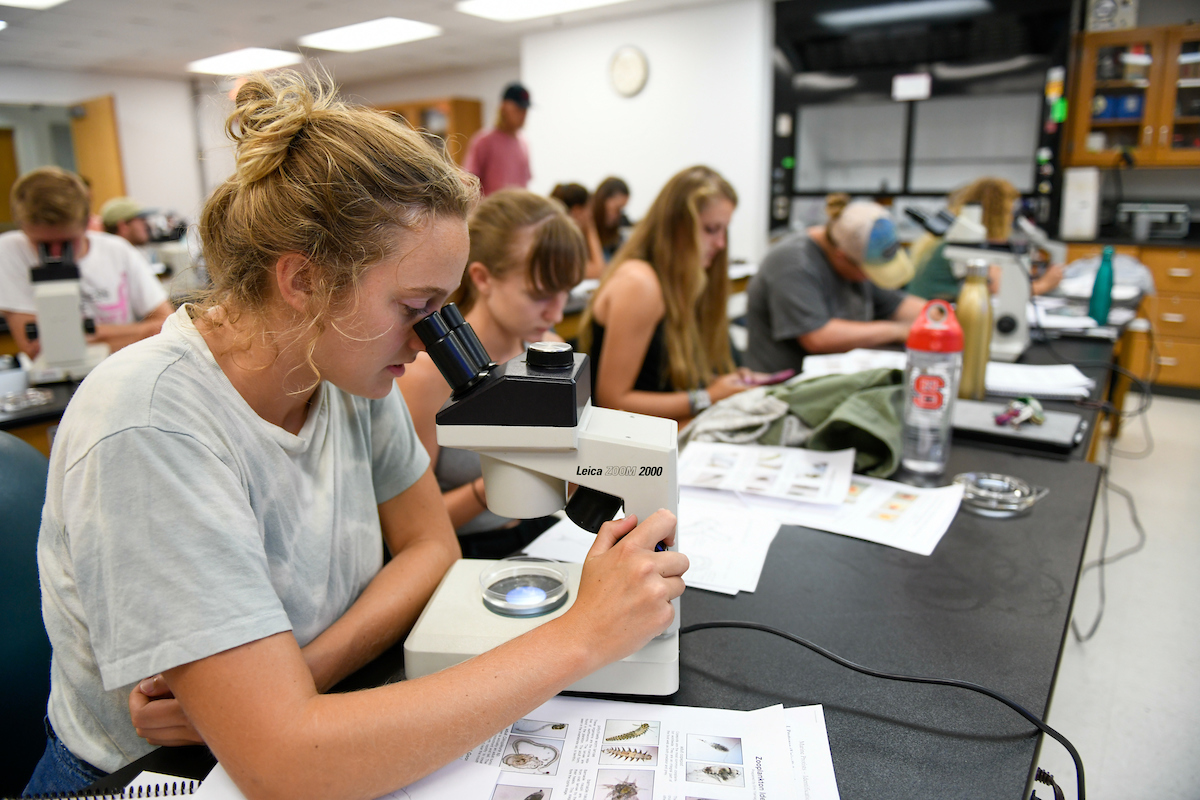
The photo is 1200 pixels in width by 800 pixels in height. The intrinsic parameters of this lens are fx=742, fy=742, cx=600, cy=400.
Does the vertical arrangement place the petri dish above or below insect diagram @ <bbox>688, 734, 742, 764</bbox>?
above

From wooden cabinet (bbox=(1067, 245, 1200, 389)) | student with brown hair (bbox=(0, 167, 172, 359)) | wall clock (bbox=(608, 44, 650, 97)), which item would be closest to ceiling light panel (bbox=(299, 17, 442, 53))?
wall clock (bbox=(608, 44, 650, 97))

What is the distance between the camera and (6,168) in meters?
7.92

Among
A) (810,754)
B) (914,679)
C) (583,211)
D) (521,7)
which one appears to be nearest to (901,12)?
(583,211)

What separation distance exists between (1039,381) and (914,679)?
1.38m

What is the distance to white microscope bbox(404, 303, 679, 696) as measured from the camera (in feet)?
2.20

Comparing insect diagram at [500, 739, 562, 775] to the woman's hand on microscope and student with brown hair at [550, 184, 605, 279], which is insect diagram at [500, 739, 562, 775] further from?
student with brown hair at [550, 184, 605, 279]

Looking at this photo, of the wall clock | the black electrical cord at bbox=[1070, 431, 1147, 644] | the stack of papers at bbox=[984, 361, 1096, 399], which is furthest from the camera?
the wall clock

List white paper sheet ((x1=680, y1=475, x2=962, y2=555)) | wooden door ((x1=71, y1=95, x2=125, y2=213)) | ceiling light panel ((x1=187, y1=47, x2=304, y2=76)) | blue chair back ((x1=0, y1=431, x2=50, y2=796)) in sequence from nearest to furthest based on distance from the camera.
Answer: blue chair back ((x1=0, y1=431, x2=50, y2=796)), white paper sheet ((x1=680, y1=475, x2=962, y2=555)), ceiling light panel ((x1=187, y1=47, x2=304, y2=76)), wooden door ((x1=71, y1=95, x2=125, y2=213))

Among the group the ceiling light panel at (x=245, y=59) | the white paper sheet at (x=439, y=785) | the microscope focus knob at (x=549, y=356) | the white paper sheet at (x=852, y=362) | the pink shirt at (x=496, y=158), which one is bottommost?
the white paper sheet at (x=439, y=785)

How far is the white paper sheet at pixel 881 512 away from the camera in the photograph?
1.09m

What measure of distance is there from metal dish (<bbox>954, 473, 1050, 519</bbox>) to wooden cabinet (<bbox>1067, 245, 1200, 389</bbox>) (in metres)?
3.82

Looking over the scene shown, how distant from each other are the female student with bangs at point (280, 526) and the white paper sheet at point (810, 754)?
6.2 inches

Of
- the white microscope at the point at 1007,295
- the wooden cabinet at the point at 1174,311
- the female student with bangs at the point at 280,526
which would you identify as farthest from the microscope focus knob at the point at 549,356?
the wooden cabinet at the point at 1174,311

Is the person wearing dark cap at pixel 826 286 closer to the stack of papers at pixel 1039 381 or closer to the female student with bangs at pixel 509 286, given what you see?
the stack of papers at pixel 1039 381
